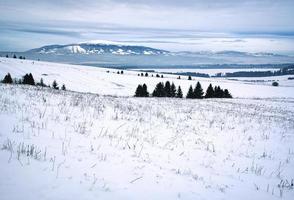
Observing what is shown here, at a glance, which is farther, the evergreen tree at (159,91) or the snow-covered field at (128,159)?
the evergreen tree at (159,91)

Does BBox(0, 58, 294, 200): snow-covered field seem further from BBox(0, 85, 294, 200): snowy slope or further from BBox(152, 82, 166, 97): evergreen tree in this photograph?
BBox(152, 82, 166, 97): evergreen tree

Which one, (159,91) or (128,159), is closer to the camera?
(128,159)

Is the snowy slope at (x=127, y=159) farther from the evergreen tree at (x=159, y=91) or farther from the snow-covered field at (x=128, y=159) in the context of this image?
the evergreen tree at (x=159, y=91)

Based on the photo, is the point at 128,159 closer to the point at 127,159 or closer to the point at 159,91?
the point at 127,159

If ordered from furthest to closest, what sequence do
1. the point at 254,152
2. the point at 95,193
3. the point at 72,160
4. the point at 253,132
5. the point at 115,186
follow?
the point at 253,132
the point at 254,152
the point at 72,160
the point at 115,186
the point at 95,193

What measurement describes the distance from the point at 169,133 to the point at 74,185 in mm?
5953

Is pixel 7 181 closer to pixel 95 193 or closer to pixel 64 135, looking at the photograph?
pixel 95 193

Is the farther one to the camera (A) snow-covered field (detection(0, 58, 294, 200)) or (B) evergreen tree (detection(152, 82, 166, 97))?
(B) evergreen tree (detection(152, 82, 166, 97))

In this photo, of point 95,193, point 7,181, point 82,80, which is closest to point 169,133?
point 95,193

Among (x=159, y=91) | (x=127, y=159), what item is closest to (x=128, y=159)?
(x=127, y=159)

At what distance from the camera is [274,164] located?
8438 mm

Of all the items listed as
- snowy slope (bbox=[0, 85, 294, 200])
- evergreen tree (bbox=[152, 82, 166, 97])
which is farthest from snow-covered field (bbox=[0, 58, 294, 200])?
evergreen tree (bbox=[152, 82, 166, 97])

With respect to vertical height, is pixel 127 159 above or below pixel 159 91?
above

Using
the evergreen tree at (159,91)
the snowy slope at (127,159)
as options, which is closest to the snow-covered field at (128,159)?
the snowy slope at (127,159)
